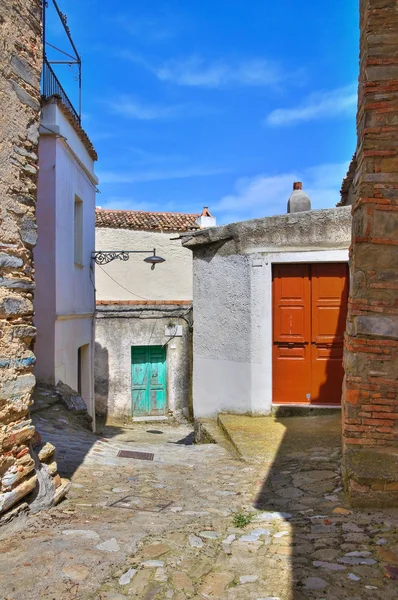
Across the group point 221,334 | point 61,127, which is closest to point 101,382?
point 221,334

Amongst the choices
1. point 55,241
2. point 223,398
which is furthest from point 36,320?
point 223,398

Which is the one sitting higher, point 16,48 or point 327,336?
point 16,48

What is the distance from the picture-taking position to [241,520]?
150 inches

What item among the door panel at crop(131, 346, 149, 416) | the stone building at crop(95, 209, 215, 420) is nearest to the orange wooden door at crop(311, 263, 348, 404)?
the stone building at crop(95, 209, 215, 420)

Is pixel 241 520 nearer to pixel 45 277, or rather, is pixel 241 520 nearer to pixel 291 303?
pixel 291 303

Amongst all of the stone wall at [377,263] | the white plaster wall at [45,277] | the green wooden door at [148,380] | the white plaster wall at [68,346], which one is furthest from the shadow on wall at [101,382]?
the stone wall at [377,263]

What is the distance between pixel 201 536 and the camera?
11.5 ft

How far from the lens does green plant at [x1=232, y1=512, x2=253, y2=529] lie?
3.76 metres

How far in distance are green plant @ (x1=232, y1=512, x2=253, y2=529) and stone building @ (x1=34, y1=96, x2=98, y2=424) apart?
194 inches

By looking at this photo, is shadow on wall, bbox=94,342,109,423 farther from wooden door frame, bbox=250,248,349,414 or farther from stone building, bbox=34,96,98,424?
wooden door frame, bbox=250,248,349,414

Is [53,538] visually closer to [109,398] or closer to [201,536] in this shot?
[201,536]

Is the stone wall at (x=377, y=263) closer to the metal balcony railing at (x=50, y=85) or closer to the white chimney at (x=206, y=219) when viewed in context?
the metal balcony railing at (x=50, y=85)

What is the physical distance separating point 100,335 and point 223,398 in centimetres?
666

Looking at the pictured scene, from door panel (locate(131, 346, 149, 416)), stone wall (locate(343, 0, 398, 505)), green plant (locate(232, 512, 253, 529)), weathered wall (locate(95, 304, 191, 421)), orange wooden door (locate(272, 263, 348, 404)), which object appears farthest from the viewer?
door panel (locate(131, 346, 149, 416))
